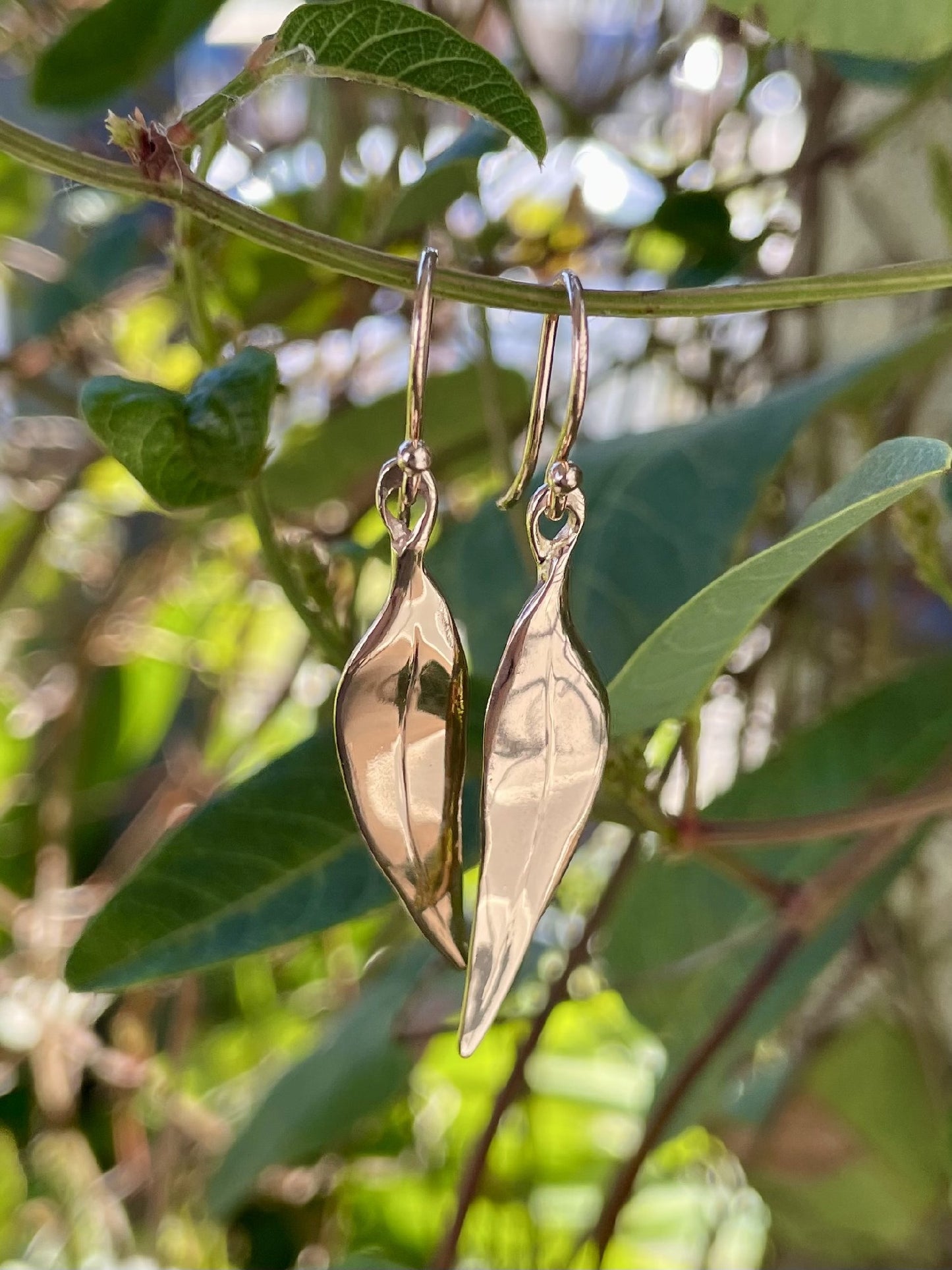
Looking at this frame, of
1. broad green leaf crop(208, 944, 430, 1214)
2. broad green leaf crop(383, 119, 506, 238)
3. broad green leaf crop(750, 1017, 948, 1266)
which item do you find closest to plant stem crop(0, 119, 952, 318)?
broad green leaf crop(383, 119, 506, 238)

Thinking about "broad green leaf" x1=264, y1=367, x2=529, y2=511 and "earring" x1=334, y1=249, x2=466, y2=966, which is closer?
"earring" x1=334, y1=249, x2=466, y2=966

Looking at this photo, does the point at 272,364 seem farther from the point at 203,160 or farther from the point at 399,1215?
the point at 399,1215

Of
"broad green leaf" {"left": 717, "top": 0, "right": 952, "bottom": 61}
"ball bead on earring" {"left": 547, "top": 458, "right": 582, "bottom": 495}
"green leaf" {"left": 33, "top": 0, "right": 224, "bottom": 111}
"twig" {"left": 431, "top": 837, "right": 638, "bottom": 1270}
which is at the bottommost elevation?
"twig" {"left": 431, "top": 837, "right": 638, "bottom": 1270}

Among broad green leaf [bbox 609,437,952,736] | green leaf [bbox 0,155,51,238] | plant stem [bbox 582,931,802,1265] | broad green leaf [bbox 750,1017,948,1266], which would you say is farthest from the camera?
green leaf [bbox 0,155,51,238]

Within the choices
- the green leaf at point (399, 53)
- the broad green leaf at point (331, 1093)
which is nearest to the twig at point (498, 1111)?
the broad green leaf at point (331, 1093)

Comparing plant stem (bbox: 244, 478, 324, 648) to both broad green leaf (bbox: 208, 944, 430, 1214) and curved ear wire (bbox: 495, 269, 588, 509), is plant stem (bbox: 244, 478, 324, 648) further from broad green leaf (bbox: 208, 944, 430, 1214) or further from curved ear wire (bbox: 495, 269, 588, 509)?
broad green leaf (bbox: 208, 944, 430, 1214)

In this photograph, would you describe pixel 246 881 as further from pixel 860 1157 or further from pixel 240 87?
pixel 860 1157
